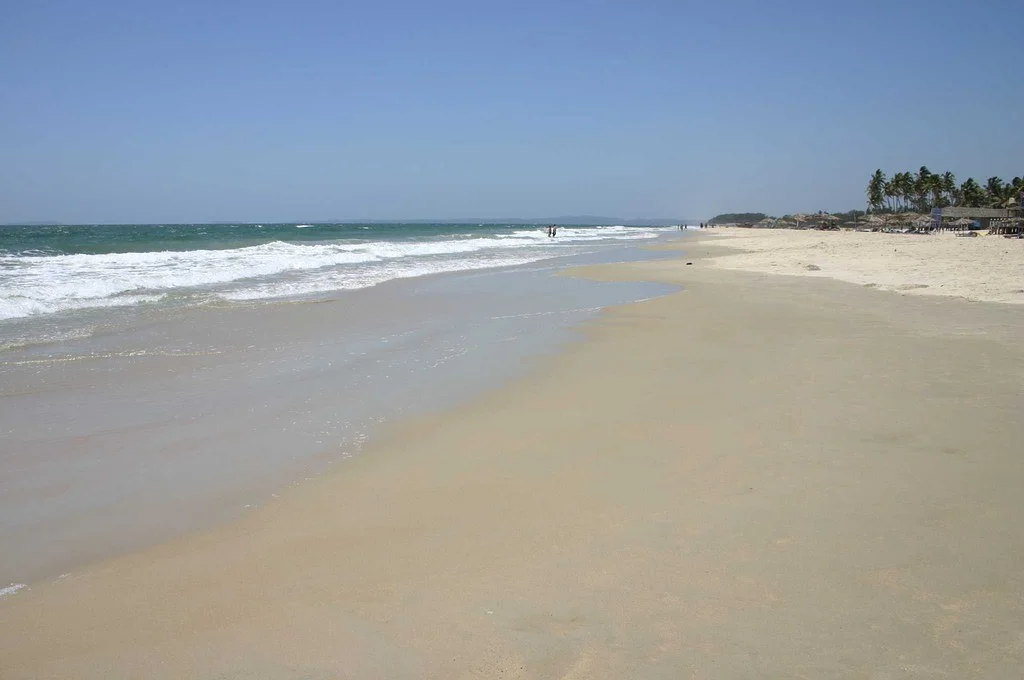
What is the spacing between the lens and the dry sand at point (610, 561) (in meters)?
2.76

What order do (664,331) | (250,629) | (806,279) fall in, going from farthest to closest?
(806,279) → (664,331) → (250,629)

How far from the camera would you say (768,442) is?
5215 millimetres

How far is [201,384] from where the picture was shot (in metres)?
7.40

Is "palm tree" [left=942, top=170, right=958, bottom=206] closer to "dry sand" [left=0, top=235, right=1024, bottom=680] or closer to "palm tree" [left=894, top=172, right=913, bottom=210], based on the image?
"palm tree" [left=894, top=172, right=913, bottom=210]

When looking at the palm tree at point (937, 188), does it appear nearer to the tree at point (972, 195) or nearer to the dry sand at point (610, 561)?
the tree at point (972, 195)

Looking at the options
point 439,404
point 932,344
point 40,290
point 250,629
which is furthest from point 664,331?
point 40,290

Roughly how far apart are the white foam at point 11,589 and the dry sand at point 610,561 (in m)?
0.09

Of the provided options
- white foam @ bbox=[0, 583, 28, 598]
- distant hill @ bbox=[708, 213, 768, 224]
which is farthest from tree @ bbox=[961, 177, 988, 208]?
white foam @ bbox=[0, 583, 28, 598]

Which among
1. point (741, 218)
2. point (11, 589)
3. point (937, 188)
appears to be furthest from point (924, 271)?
point (741, 218)

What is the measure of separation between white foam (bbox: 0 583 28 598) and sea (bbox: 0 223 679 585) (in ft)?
0.10

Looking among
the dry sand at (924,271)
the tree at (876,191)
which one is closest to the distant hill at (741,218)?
the tree at (876,191)

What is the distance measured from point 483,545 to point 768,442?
2.69m

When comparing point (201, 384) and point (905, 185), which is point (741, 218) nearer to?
point (905, 185)

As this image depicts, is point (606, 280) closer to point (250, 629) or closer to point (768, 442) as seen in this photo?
point (768, 442)
